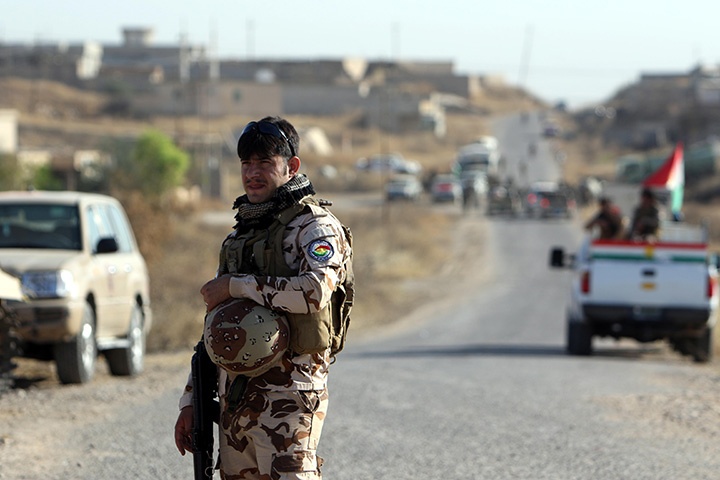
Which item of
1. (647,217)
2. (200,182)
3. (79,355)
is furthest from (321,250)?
(200,182)

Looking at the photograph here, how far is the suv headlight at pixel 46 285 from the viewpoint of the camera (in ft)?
35.7

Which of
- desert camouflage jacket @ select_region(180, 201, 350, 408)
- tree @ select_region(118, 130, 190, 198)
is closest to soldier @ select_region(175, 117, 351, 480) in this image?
desert camouflage jacket @ select_region(180, 201, 350, 408)

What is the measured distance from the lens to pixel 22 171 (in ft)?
168

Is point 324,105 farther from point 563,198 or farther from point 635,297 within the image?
point 635,297

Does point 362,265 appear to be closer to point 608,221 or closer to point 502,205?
point 608,221

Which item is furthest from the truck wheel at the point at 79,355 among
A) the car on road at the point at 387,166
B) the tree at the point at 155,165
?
the car on road at the point at 387,166

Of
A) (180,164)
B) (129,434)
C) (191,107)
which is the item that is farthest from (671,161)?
(191,107)

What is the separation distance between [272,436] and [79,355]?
7.01m

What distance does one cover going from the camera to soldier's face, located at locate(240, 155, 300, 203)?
15.6 feet

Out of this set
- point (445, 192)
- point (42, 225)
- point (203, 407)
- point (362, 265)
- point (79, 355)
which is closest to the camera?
point (203, 407)

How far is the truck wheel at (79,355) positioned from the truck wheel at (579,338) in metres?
7.87

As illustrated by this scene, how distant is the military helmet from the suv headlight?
657 cm

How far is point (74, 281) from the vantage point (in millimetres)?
11141

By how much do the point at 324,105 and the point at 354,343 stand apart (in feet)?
316
